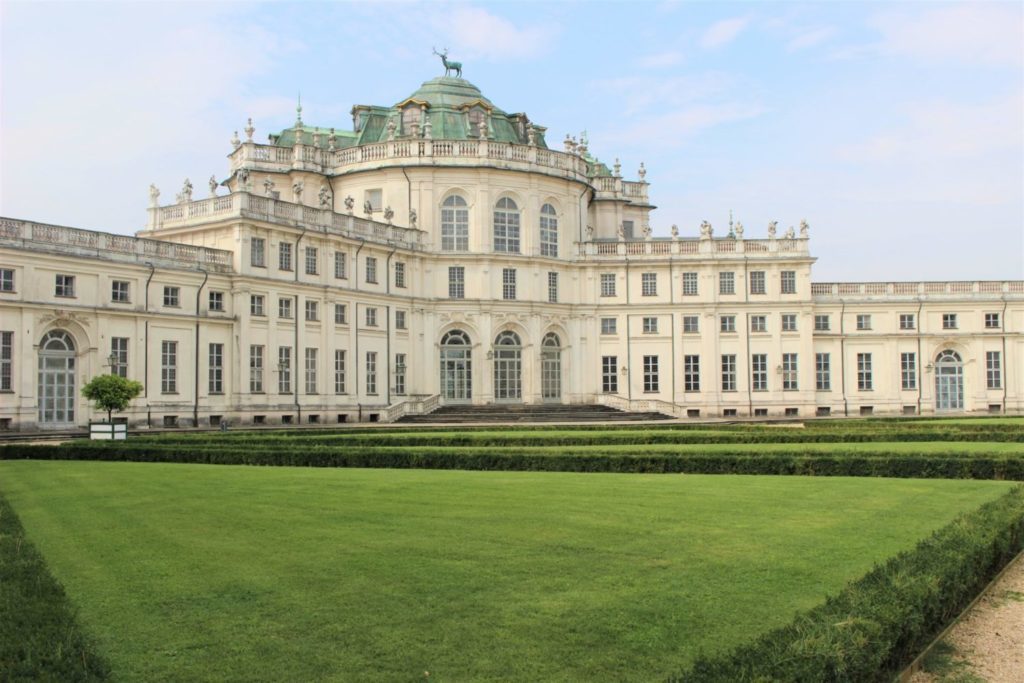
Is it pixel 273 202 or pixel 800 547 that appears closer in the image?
pixel 800 547

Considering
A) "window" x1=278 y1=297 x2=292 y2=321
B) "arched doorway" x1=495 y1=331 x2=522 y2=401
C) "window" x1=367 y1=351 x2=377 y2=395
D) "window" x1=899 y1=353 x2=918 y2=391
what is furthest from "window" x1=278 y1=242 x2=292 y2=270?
"window" x1=899 y1=353 x2=918 y2=391

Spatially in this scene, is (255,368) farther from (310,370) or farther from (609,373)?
(609,373)

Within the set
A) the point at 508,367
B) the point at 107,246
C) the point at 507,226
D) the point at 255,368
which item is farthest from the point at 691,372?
the point at 107,246

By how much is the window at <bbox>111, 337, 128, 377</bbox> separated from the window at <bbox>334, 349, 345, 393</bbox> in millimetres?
12465

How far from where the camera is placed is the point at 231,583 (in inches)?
402

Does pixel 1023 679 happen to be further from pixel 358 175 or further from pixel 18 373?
pixel 358 175

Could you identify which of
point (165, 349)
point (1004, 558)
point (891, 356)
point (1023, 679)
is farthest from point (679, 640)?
point (891, 356)

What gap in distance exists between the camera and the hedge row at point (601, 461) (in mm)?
21625

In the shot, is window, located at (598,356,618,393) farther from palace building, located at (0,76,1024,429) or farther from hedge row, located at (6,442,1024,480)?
hedge row, located at (6,442,1024,480)

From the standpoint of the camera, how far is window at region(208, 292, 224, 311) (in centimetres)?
4769

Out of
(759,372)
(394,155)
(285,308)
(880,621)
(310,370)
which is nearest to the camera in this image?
(880,621)

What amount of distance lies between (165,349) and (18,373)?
6.99m

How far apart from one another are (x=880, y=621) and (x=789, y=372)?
58.5 metres

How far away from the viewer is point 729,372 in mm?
64500
